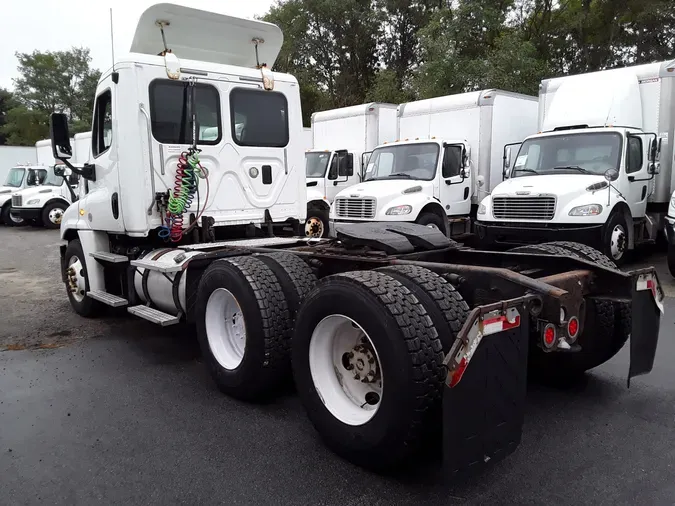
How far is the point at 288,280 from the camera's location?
4188mm

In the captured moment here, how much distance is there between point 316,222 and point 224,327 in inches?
348

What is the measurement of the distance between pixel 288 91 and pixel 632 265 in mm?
7614

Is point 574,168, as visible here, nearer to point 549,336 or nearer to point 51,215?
point 549,336

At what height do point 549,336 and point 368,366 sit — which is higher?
point 549,336

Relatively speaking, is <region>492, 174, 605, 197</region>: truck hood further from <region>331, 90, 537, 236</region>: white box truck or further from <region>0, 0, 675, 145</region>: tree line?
<region>0, 0, 675, 145</region>: tree line

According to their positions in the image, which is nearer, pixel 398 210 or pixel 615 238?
pixel 615 238

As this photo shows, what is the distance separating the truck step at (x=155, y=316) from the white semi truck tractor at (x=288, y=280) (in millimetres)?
25

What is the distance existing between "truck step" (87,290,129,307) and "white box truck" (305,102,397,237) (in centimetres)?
725

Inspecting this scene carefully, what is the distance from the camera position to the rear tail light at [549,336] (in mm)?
3059

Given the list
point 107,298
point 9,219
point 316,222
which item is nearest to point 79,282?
point 107,298

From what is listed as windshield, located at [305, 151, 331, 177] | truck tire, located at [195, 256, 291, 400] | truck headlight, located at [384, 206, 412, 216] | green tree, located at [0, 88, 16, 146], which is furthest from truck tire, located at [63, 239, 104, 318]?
green tree, located at [0, 88, 16, 146]

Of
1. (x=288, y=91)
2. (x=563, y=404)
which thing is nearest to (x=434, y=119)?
(x=288, y=91)

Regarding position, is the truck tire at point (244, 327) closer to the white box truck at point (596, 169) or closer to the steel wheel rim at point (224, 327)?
the steel wheel rim at point (224, 327)

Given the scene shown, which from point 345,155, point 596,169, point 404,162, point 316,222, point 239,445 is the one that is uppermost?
point 345,155
